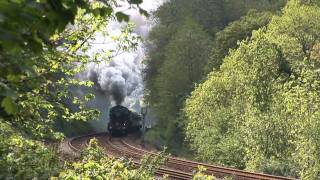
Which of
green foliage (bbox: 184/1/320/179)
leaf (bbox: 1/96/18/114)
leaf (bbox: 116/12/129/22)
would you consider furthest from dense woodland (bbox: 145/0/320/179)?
leaf (bbox: 1/96/18/114)

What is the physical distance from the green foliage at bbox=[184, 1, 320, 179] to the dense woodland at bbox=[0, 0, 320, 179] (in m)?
0.08

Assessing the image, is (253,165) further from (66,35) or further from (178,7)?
(178,7)

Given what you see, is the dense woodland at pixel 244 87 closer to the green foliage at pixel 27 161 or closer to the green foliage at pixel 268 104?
the green foliage at pixel 268 104

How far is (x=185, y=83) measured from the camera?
4875cm

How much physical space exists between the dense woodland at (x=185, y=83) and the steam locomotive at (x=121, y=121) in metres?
2.76

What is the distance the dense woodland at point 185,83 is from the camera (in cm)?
230

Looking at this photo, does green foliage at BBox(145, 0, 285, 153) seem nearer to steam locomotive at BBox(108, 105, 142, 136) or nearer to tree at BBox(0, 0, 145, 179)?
steam locomotive at BBox(108, 105, 142, 136)

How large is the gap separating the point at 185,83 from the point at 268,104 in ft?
64.1

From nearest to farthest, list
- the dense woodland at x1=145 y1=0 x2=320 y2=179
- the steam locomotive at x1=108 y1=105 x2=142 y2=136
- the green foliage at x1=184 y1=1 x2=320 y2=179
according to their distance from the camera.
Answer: the green foliage at x1=184 y1=1 x2=320 y2=179 → the dense woodland at x1=145 y1=0 x2=320 y2=179 → the steam locomotive at x1=108 y1=105 x2=142 y2=136

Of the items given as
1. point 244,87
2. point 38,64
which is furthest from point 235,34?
point 38,64

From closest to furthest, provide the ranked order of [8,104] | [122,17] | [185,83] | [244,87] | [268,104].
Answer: [8,104]
[122,17]
[268,104]
[244,87]
[185,83]

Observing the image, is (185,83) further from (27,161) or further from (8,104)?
(8,104)

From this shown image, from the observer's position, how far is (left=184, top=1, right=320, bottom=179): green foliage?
74.5ft

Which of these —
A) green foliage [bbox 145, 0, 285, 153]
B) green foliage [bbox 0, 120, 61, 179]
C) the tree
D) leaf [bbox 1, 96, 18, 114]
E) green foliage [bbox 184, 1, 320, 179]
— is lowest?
green foliage [bbox 0, 120, 61, 179]
